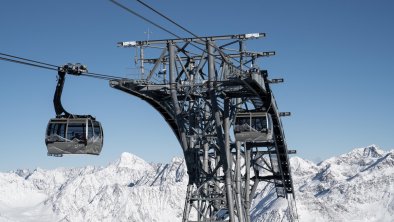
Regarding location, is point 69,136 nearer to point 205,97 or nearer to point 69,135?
point 69,135

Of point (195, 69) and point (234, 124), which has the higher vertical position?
point (195, 69)

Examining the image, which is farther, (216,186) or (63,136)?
(216,186)

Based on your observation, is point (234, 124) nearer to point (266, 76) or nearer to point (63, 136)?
point (266, 76)

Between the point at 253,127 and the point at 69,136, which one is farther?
the point at 253,127

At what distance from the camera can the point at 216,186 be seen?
43719 millimetres

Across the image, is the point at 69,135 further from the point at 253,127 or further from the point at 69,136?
the point at 253,127

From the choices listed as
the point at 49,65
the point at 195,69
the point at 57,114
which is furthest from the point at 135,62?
the point at 49,65

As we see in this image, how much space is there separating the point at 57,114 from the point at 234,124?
1374 centimetres

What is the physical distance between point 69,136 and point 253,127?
13811 mm

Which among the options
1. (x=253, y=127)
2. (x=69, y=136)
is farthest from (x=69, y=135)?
(x=253, y=127)

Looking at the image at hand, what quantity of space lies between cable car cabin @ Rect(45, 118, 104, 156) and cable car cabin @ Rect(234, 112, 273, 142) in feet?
41.3

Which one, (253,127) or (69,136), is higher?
(253,127)

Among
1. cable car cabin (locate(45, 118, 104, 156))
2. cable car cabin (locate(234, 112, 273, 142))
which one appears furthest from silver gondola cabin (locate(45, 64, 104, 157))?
cable car cabin (locate(234, 112, 273, 142))

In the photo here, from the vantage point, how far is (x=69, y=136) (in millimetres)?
27031
